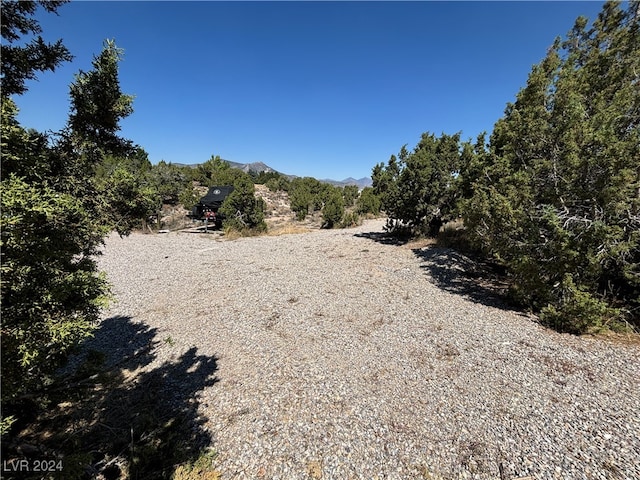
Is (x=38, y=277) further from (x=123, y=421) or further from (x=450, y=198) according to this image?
(x=450, y=198)

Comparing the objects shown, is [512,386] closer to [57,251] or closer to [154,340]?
[57,251]

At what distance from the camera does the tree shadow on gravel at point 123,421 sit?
8.66 ft

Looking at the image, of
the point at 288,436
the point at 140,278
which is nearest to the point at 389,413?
the point at 288,436

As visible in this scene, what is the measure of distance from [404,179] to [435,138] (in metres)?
2.60

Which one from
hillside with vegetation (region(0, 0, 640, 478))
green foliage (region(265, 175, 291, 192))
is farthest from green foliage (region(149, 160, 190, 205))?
hillside with vegetation (region(0, 0, 640, 478))

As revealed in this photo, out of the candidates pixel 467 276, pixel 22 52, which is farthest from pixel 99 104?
pixel 467 276

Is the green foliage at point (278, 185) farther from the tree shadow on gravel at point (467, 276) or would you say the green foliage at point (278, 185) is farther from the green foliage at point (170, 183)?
the tree shadow on gravel at point (467, 276)

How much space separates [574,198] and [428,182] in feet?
21.9

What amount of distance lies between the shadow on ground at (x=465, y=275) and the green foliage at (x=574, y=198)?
2.83 feet

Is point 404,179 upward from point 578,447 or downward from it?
upward

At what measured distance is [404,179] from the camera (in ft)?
40.7

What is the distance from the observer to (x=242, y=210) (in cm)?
1759

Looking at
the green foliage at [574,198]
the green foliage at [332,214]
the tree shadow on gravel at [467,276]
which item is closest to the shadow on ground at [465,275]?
the tree shadow on gravel at [467,276]

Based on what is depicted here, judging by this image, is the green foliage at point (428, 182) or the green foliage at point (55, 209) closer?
the green foliage at point (55, 209)
